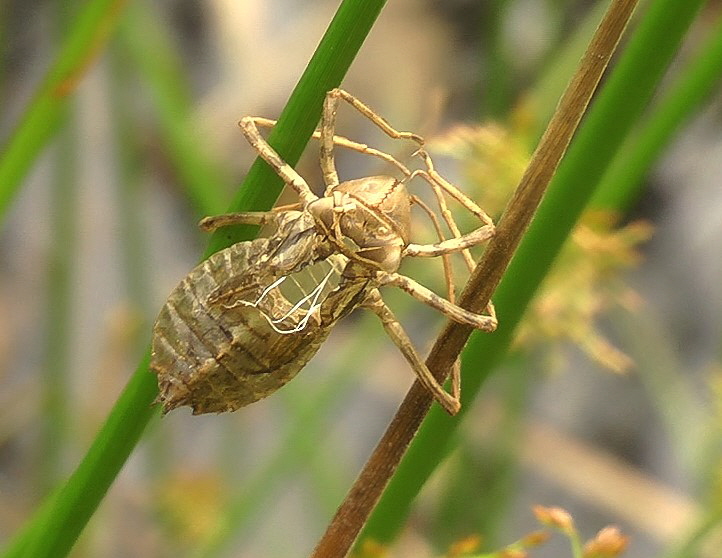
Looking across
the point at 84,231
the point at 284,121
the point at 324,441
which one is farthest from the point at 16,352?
the point at 284,121

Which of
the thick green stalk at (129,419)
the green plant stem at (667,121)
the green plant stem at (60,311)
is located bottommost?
the green plant stem at (60,311)

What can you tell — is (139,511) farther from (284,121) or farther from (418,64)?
(284,121)

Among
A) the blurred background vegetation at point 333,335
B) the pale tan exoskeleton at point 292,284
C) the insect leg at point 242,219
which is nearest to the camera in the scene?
the insect leg at point 242,219

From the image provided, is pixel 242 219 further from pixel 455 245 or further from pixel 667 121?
pixel 667 121

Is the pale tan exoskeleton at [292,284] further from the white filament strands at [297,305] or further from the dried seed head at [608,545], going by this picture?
the dried seed head at [608,545]

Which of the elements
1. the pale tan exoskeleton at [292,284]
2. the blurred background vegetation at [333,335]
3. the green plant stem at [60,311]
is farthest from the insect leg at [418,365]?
the green plant stem at [60,311]

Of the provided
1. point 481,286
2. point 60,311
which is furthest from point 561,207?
point 60,311
